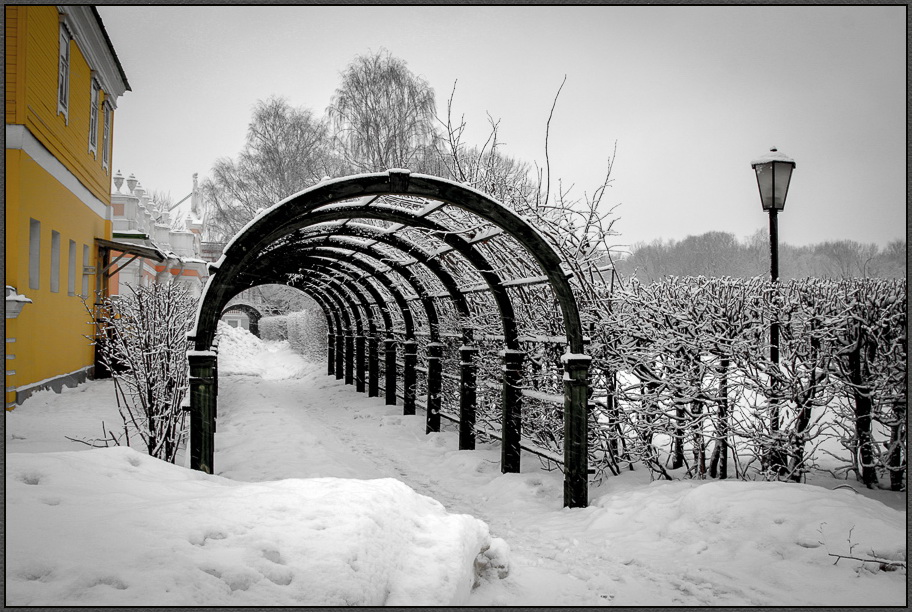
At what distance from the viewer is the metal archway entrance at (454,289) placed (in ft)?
16.3

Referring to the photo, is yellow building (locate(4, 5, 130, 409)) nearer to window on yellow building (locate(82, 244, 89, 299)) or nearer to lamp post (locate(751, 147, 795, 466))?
window on yellow building (locate(82, 244, 89, 299))

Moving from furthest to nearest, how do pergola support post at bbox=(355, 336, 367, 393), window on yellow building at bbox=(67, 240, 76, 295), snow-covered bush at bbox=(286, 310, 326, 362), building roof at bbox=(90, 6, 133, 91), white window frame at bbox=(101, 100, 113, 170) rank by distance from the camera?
snow-covered bush at bbox=(286, 310, 326, 362)
white window frame at bbox=(101, 100, 113, 170)
pergola support post at bbox=(355, 336, 367, 393)
building roof at bbox=(90, 6, 133, 91)
window on yellow building at bbox=(67, 240, 76, 295)

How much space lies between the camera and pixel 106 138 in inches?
592

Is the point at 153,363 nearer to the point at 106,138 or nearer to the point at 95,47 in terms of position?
the point at 95,47

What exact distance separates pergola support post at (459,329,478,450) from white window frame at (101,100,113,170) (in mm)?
11455

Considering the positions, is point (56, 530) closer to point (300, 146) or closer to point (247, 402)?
point (247, 402)

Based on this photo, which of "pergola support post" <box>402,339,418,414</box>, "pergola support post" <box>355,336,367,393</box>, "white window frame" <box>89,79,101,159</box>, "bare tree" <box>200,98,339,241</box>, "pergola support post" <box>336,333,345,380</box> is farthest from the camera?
"bare tree" <box>200,98,339,241</box>

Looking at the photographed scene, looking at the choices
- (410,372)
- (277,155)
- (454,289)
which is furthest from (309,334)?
(454,289)

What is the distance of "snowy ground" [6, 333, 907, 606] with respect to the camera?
7.78 ft

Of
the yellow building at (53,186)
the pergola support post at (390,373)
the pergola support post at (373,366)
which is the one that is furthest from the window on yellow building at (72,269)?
the pergola support post at (390,373)

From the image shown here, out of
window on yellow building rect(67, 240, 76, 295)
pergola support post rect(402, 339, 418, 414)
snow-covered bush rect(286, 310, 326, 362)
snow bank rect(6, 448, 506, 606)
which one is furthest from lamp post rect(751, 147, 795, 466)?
snow-covered bush rect(286, 310, 326, 362)

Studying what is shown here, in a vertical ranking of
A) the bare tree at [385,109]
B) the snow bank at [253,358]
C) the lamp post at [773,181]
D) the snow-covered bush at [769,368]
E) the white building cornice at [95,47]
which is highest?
the bare tree at [385,109]

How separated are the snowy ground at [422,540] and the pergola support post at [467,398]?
148 centimetres

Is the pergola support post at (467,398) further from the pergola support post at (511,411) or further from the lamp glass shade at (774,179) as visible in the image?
the lamp glass shade at (774,179)
